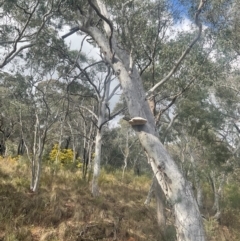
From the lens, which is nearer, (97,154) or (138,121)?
(138,121)

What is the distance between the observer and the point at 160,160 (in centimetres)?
530

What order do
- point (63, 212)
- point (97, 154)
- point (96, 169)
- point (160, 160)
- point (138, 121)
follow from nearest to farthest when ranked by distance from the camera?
1. point (160, 160)
2. point (138, 121)
3. point (63, 212)
4. point (96, 169)
5. point (97, 154)

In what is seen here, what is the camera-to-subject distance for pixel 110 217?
932cm

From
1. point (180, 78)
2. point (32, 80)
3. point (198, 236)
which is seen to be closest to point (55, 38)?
point (32, 80)

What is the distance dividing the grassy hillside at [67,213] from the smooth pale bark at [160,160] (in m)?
3.30

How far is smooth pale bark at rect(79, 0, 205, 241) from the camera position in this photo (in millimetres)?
4820

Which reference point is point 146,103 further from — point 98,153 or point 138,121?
point 98,153

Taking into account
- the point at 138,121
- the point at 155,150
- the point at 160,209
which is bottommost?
the point at 160,209

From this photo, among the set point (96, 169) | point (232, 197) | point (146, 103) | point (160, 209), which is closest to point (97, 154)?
point (96, 169)

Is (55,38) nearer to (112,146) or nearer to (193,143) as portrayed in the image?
(193,143)

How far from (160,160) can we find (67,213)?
4470 millimetres

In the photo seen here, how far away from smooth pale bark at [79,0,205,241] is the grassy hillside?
3.30 metres

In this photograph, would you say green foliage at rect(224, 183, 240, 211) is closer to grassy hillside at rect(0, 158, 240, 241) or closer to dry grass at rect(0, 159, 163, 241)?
grassy hillside at rect(0, 158, 240, 241)

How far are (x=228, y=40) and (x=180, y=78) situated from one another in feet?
6.56
